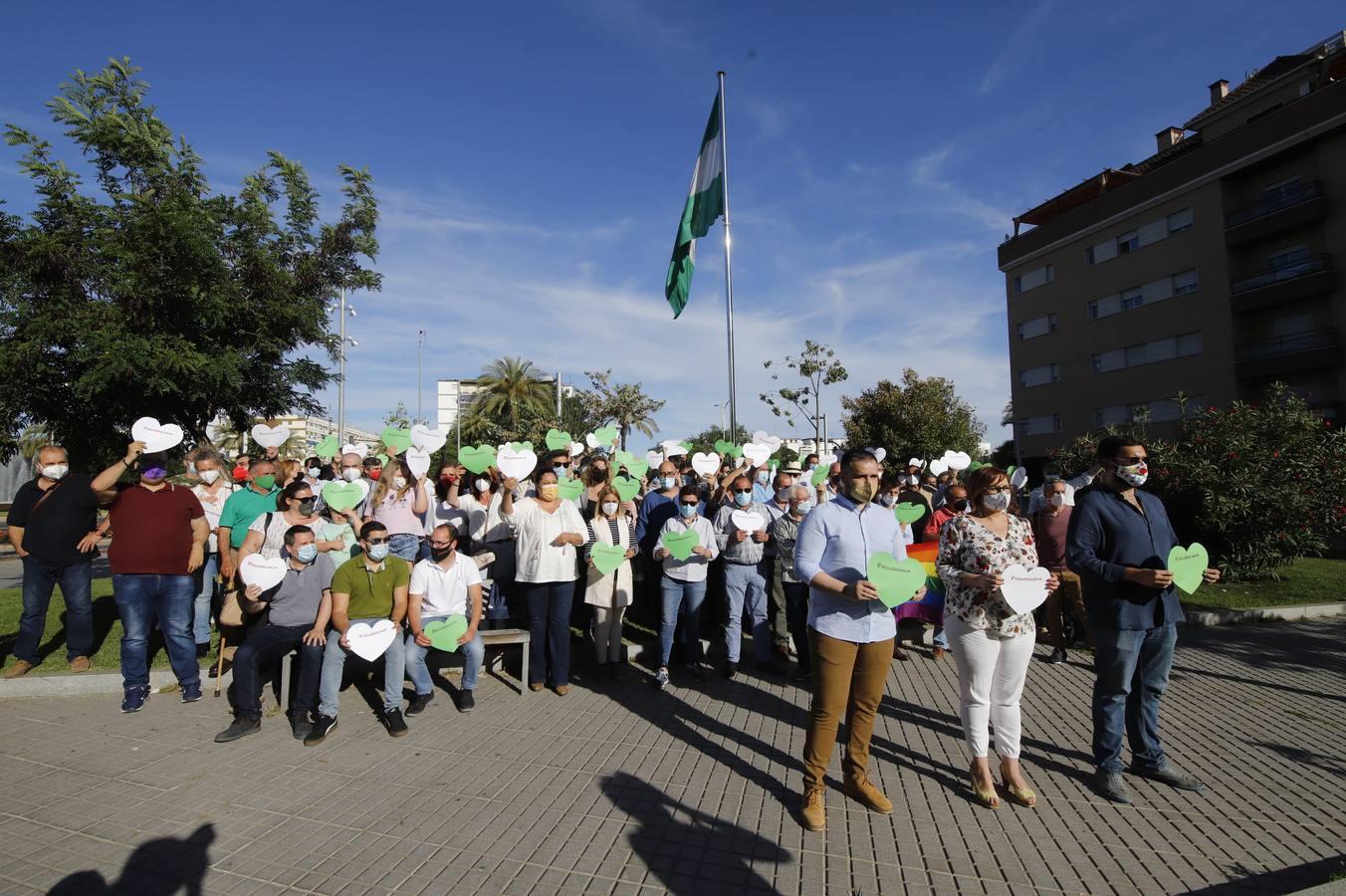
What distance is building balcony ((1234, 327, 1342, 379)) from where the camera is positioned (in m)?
26.4

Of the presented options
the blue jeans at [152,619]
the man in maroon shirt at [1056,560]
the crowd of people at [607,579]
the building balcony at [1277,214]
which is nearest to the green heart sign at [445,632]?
the crowd of people at [607,579]

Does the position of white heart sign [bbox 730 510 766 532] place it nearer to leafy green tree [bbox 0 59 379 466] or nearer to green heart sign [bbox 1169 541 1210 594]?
green heart sign [bbox 1169 541 1210 594]

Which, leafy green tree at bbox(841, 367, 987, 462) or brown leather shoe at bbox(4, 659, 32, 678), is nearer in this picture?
brown leather shoe at bbox(4, 659, 32, 678)

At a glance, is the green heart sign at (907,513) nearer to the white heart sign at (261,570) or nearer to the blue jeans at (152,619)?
the white heart sign at (261,570)

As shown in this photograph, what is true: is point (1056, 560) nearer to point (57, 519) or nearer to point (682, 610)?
point (682, 610)

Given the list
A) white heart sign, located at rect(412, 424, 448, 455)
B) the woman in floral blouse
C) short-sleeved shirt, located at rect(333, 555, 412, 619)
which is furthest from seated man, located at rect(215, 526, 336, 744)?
the woman in floral blouse

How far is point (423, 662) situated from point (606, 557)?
169cm

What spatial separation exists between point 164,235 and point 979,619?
434 inches

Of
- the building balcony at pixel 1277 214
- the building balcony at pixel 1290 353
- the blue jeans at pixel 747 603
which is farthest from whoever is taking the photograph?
the building balcony at pixel 1277 214

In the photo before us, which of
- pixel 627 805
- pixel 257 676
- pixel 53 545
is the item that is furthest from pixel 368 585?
pixel 53 545

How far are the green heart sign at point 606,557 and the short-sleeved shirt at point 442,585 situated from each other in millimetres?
1010

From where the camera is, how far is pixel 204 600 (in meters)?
6.71

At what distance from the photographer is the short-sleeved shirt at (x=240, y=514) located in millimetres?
6363

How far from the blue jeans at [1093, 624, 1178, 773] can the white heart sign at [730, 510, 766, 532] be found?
2.80m
